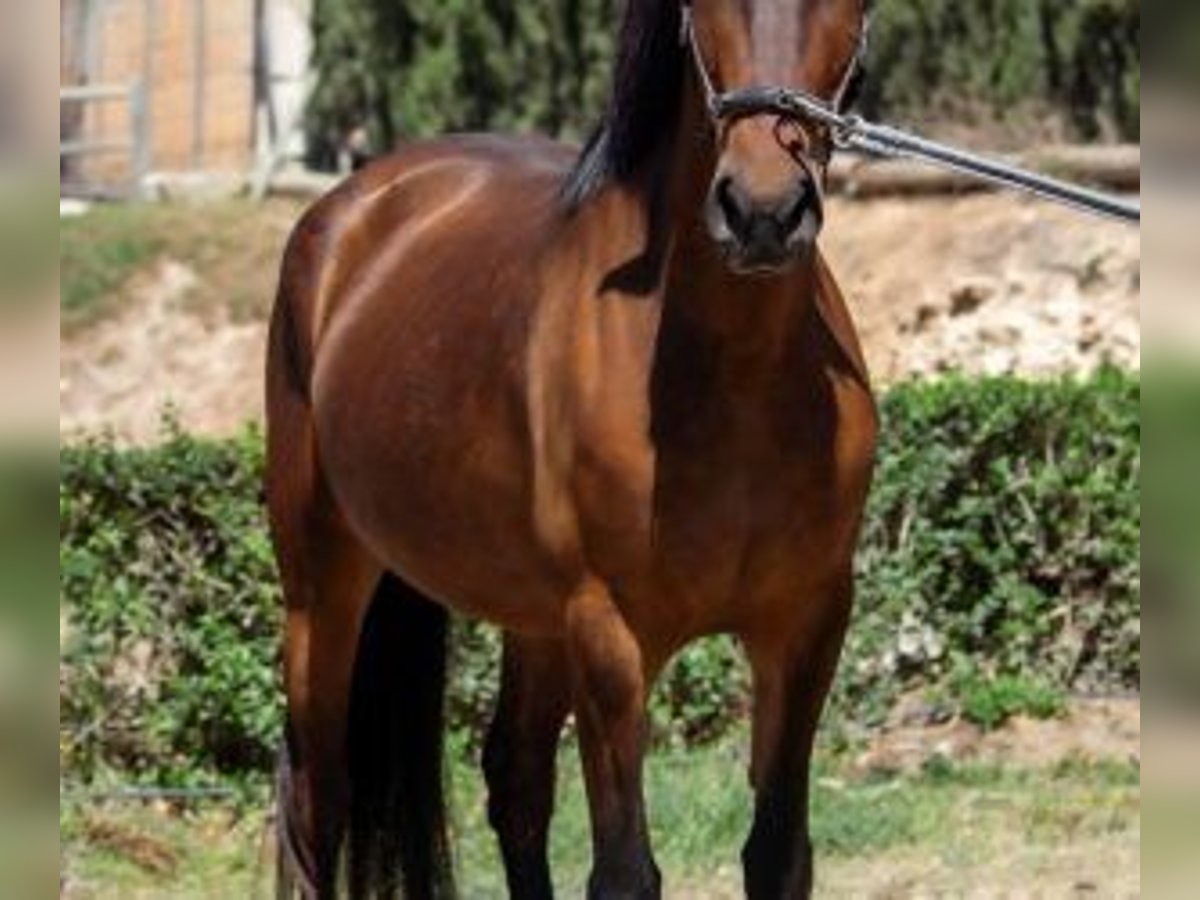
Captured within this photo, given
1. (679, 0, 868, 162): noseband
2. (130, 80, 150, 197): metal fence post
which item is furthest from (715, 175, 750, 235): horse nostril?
(130, 80, 150, 197): metal fence post

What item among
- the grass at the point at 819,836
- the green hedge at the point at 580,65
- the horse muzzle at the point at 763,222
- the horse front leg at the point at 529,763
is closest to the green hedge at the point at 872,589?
the grass at the point at 819,836

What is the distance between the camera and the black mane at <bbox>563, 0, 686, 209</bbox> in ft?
12.9

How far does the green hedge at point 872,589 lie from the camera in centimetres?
775

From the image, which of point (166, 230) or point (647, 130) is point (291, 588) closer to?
point (647, 130)

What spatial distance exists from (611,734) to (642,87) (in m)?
→ 1.00

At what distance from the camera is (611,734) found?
155 inches

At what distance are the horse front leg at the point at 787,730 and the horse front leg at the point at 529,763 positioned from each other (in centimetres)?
95

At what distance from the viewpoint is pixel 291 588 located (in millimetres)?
5355

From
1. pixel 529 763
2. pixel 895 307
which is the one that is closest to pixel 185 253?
pixel 895 307

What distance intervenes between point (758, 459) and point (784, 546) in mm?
141

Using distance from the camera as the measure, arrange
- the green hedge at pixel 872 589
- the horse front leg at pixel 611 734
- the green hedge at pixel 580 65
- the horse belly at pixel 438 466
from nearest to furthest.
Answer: the horse front leg at pixel 611 734 → the horse belly at pixel 438 466 → the green hedge at pixel 872 589 → the green hedge at pixel 580 65

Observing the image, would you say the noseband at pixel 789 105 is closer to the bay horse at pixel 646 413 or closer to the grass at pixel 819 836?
the bay horse at pixel 646 413

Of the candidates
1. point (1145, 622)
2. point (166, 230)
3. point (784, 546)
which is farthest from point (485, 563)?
point (166, 230)

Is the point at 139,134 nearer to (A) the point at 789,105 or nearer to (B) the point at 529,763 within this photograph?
(B) the point at 529,763
